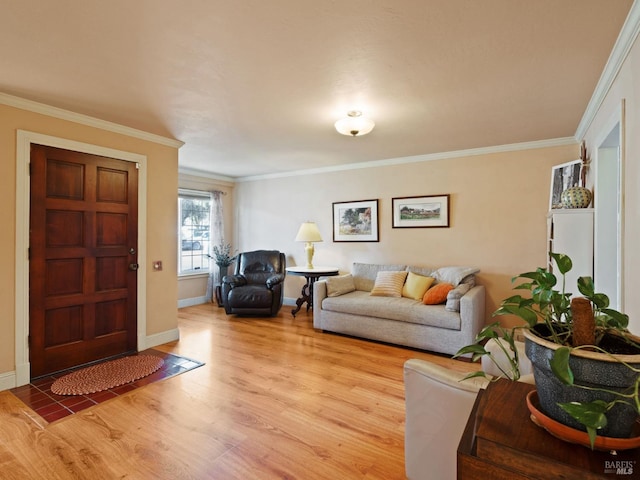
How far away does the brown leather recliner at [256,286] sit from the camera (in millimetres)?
5102

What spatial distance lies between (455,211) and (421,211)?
0.46 meters

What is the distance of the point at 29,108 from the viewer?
2869 mm

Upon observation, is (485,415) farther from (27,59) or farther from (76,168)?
(76,168)

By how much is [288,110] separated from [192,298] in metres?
4.21

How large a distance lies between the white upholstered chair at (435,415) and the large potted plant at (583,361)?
54cm

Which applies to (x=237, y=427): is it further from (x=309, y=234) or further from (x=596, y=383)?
(x=309, y=234)

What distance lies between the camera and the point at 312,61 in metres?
2.18

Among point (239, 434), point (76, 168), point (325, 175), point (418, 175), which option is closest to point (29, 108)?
point (76, 168)

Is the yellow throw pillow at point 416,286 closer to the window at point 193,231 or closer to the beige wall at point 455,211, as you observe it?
the beige wall at point 455,211

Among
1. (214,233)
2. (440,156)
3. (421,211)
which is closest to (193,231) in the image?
(214,233)

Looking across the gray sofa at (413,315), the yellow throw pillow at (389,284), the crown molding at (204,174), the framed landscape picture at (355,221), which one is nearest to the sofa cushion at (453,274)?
the gray sofa at (413,315)

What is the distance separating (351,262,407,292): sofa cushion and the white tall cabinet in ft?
7.10

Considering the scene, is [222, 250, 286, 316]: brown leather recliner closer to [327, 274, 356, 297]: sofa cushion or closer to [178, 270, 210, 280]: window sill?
[178, 270, 210, 280]: window sill

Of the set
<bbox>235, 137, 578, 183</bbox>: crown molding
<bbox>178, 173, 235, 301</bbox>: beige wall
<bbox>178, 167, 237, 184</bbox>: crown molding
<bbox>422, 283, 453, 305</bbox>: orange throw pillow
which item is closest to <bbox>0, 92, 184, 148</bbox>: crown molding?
<bbox>178, 167, 237, 184</bbox>: crown molding
